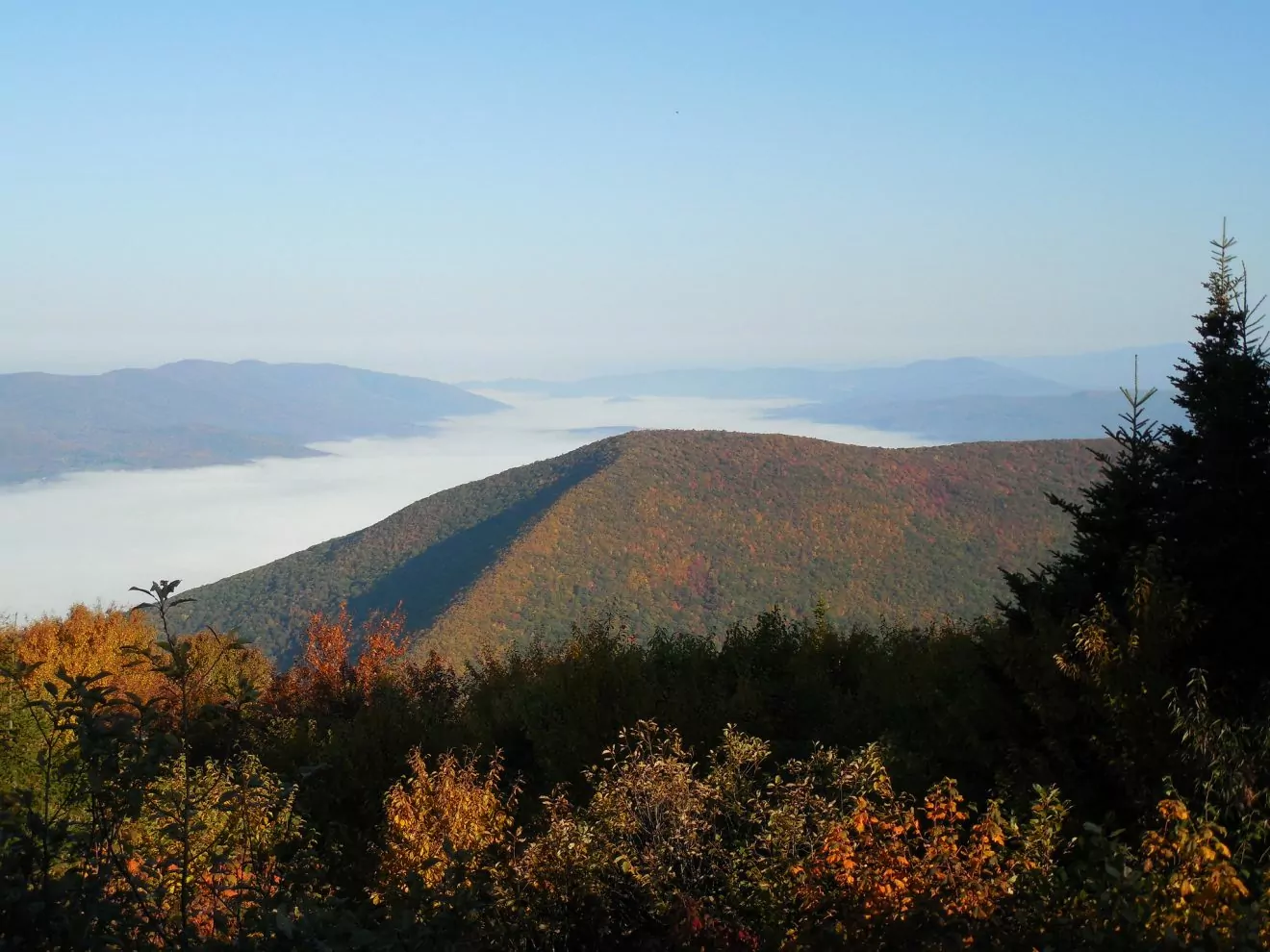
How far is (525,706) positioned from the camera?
2034 cm

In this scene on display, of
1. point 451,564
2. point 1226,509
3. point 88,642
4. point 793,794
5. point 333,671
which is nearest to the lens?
point 793,794

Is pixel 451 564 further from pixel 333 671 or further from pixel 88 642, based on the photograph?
pixel 88 642

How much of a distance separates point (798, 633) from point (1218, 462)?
12.6 metres

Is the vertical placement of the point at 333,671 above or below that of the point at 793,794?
below

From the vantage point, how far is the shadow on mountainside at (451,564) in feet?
220

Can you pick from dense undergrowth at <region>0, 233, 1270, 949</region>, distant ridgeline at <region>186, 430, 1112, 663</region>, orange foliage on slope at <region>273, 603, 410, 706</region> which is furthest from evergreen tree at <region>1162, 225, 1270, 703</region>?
distant ridgeline at <region>186, 430, 1112, 663</region>

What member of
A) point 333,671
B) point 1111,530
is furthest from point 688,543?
point 1111,530

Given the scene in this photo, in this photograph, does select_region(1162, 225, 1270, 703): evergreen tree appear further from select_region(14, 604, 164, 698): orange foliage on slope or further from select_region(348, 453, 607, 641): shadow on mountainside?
select_region(348, 453, 607, 641): shadow on mountainside

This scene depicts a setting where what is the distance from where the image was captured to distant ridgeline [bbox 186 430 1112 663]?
62.9 metres

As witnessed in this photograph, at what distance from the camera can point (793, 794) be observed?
9172 millimetres

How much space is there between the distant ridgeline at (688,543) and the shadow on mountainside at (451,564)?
252mm

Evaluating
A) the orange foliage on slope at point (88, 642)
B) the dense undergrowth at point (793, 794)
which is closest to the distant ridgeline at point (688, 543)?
the orange foliage on slope at point (88, 642)

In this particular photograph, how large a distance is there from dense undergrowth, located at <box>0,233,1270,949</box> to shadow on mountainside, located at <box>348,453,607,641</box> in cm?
4621

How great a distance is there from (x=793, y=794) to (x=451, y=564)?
67295 millimetres
